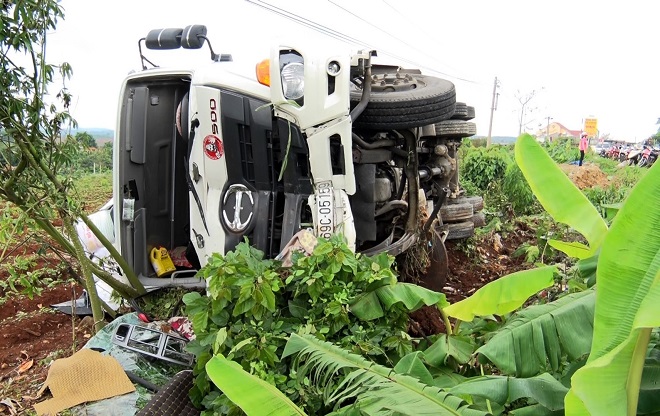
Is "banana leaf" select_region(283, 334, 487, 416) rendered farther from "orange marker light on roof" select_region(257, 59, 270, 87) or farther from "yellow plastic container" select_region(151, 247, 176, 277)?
"yellow plastic container" select_region(151, 247, 176, 277)

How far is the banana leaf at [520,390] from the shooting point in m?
1.78

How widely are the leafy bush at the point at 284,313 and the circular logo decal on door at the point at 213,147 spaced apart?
1280 mm

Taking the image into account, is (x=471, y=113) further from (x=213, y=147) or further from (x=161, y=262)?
(x=161, y=262)

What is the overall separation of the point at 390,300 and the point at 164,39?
310 centimetres

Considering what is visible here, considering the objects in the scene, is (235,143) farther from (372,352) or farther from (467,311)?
(467,311)

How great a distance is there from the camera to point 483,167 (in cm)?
1134

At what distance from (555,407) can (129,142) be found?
3.89 metres

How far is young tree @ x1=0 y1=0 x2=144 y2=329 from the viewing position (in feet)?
10.3

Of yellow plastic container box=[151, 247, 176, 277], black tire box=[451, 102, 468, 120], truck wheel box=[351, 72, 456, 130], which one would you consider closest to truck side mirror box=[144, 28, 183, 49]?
truck wheel box=[351, 72, 456, 130]

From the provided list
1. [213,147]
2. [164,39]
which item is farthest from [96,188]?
[213,147]

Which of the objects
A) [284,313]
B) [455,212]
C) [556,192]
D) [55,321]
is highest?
[556,192]

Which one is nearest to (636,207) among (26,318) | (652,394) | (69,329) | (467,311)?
(652,394)

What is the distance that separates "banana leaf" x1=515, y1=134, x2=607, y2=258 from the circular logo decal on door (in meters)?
2.55

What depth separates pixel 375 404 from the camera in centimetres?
163
